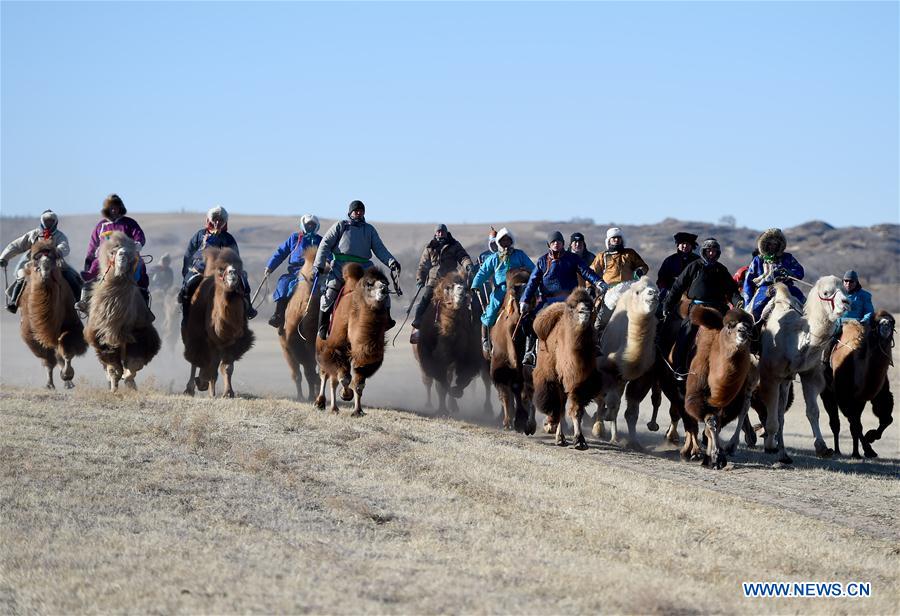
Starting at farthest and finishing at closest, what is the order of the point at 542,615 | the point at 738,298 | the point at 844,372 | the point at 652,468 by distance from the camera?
the point at 844,372 → the point at 738,298 → the point at 652,468 → the point at 542,615

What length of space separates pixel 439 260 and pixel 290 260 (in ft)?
8.27

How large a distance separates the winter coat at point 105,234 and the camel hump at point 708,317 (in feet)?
26.6

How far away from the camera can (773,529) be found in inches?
471

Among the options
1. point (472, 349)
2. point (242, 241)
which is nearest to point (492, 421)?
point (472, 349)

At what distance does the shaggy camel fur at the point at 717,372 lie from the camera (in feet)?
49.2

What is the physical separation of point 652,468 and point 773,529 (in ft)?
11.6

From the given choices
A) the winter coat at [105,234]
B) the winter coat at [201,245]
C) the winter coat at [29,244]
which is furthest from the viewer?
the winter coat at [201,245]

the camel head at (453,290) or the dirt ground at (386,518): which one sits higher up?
the camel head at (453,290)

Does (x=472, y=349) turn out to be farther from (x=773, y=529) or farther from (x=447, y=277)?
(x=773, y=529)

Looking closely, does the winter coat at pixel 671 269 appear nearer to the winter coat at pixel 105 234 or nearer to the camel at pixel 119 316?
the camel at pixel 119 316

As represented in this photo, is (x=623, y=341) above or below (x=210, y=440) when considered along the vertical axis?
above

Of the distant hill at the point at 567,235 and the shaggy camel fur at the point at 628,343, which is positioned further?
the distant hill at the point at 567,235

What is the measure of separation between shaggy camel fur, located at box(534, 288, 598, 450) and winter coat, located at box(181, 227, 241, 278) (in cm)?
557

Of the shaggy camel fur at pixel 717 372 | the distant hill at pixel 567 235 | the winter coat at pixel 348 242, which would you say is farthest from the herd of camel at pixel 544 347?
the distant hill at pixel 567 235
